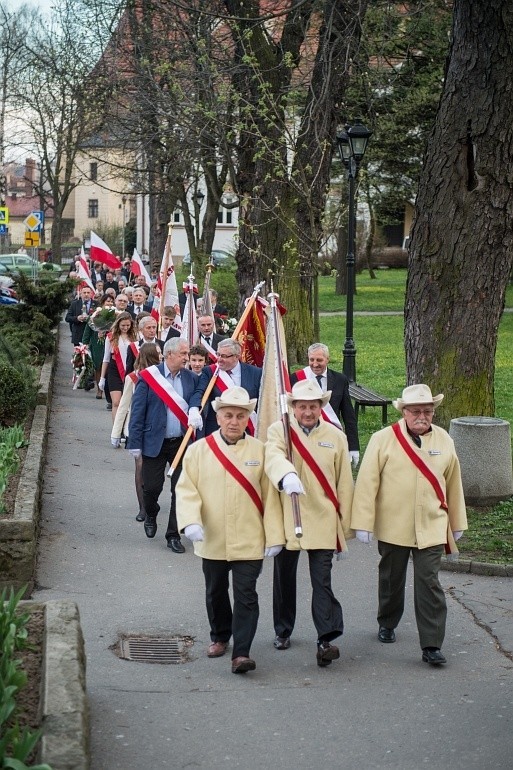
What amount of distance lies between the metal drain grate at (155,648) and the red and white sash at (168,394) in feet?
10.7

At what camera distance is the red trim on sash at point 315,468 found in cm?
Result: 855

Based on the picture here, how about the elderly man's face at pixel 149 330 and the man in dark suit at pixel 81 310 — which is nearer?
the elderly man's face at pixel 149 330

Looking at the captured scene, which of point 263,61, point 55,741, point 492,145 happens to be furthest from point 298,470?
point 263,61

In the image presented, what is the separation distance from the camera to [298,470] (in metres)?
8.55

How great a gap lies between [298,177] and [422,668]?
15.2m

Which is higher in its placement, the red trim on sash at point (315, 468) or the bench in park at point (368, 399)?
the red trim on sash at point (315, 468)

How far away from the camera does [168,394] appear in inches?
471

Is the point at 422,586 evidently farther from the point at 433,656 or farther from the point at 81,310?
the point at 81,310

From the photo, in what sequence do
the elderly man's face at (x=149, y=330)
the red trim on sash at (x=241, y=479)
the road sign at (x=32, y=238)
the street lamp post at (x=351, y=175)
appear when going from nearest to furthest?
the red trim on sash at (x=241, y=479) < the elderly man's face at (x=149, y=330) < the street lamp post at (x=351, y=175) < the road sign at (x=32, y=238)

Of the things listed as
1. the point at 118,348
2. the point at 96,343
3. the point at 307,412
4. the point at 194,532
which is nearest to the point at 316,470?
Result: the point at 307,412

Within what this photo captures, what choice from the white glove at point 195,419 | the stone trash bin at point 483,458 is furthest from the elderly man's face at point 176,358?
the stone trash bin at point 483,458

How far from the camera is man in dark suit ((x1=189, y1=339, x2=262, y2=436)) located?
1190 cm

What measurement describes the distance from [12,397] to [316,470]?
7.54 m

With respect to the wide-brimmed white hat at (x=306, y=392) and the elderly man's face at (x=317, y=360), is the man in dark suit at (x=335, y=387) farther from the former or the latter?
the wide-brimmed white hat at (x=306, y=392)
